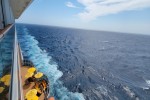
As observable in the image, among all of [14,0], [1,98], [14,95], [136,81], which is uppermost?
[14,0]

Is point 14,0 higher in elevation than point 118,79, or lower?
higher

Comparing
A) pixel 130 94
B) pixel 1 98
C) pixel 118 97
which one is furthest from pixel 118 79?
pixel 1 98

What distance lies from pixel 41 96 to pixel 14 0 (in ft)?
26.6

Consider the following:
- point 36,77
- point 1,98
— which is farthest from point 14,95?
point 36,77

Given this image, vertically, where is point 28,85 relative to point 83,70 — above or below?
above

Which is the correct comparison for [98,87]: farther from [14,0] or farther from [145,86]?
[14,0]

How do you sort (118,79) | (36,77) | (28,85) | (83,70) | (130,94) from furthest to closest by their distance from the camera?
(83,70) < (118,79) < (130,94) < (36,77) < (28,85)

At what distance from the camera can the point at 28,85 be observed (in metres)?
15.9

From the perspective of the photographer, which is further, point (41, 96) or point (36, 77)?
point (36, 77)

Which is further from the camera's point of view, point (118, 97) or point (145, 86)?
point (145, 86)

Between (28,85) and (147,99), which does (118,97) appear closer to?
(147,99)

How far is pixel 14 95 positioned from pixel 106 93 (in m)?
24.0

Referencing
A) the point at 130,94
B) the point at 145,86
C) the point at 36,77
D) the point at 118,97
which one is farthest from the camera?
the point at 145,86

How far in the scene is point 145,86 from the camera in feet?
101
